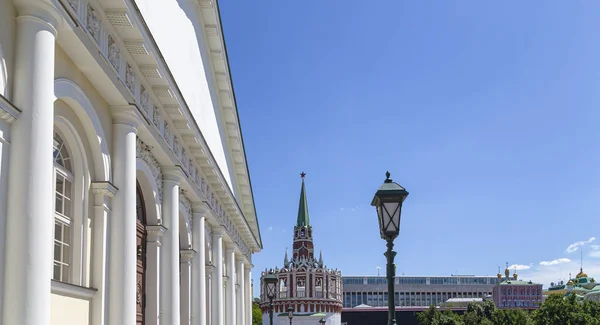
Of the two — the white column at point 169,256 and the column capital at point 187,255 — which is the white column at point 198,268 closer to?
the column capital at point 187,255

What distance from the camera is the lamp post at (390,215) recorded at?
1201 centimetres

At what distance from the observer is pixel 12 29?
9.41m

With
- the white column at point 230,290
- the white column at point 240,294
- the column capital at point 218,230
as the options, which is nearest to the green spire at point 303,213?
the white column at point 240,294

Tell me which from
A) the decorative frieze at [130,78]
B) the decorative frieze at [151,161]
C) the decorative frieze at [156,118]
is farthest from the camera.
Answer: the decorative frieze at [156,118]

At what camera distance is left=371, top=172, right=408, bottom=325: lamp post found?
12008mm

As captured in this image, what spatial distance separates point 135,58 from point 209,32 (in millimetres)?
9455

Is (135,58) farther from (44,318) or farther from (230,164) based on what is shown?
(230,164)

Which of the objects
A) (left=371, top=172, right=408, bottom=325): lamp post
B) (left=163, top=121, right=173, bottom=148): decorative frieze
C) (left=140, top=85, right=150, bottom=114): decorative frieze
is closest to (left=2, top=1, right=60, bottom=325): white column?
(left=371, top=172, right=408, bottom=325): lamp post

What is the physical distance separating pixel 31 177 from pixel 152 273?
→ 29.4 ft

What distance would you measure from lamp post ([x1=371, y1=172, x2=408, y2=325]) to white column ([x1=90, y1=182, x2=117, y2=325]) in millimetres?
4716

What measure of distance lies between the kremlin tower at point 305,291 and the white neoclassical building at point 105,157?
9936 centimetres

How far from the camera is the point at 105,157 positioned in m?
13.4

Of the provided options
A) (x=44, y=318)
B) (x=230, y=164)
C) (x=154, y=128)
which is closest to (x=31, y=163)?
(x=44, y=318)

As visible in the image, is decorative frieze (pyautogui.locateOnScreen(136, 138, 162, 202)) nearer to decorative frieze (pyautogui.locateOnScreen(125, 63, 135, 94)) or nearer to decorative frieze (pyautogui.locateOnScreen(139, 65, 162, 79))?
decorative frieze (pyautogui.locateOnScreen(139, 65, 162, 79))
